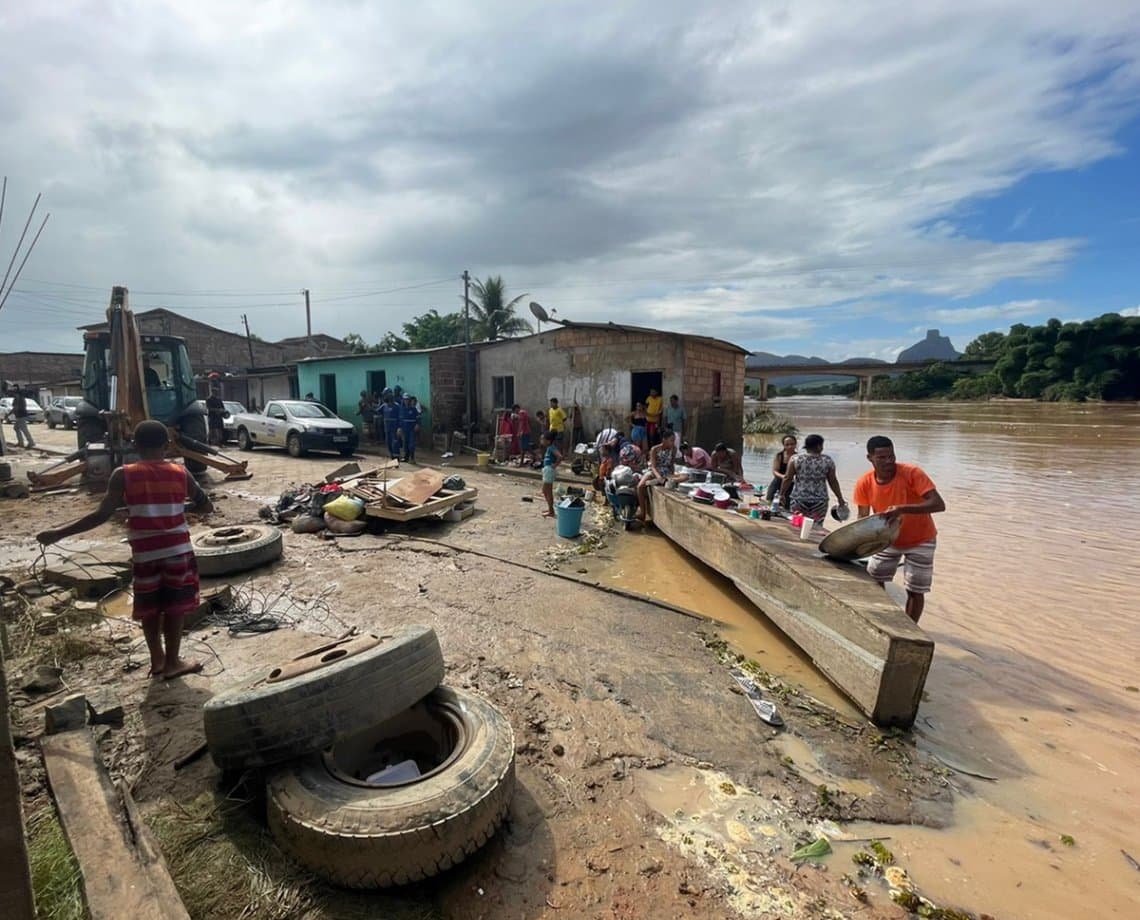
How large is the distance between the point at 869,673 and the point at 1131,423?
121 feet

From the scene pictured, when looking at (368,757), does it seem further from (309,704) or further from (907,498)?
(907,498)

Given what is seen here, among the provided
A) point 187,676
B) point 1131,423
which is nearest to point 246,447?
point 187,676

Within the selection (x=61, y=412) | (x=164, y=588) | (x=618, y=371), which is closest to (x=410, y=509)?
(x=164, y=588)

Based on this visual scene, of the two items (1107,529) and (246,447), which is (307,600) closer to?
(1107,529)

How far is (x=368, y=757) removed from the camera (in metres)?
3.21

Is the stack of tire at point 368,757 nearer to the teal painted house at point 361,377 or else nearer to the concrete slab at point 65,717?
the concrete slab at point 65,717

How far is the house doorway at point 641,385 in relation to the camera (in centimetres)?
1489

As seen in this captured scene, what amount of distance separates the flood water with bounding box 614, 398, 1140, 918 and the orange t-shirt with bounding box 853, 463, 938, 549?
1.23 metres

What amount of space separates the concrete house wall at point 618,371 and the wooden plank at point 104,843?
1271 centimetres

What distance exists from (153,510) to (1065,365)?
62024 mm

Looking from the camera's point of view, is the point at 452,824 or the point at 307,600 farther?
the point at 307,600

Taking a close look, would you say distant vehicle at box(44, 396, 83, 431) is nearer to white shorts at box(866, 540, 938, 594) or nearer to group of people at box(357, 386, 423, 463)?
group of people at box(357, 386, 423, 463)

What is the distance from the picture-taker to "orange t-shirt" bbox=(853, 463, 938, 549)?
15.9 ft

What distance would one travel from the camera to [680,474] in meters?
9.35
